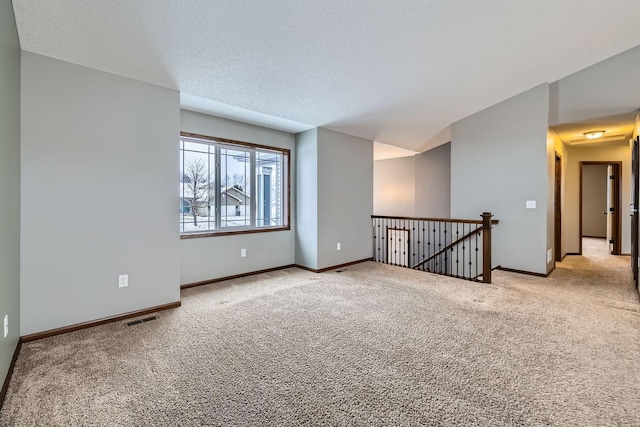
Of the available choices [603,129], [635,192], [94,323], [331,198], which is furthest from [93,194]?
[603,129]

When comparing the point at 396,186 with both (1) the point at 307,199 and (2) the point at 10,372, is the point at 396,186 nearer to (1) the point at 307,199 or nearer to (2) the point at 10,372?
(1) the point at 307,199

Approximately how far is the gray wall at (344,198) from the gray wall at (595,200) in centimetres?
773

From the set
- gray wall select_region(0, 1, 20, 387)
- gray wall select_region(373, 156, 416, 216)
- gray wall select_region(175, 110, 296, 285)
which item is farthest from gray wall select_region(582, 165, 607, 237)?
gray wall select_region(0, 1, 20, 387)

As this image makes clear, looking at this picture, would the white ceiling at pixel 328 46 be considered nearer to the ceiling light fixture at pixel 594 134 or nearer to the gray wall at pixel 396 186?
the ceiling light fixture at pixel 594 134

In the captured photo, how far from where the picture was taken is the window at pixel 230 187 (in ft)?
13.4

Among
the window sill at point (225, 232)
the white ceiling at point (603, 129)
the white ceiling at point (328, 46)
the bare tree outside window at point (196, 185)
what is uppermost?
the white ceiling at point (328, 46)

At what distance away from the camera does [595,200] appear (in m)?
9.07

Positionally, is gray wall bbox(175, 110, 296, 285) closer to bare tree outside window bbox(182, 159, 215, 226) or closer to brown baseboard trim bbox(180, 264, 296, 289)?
brown baseboard trim bbox(180, 264, 296, 289)

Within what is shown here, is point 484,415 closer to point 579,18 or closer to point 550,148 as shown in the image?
point 579,18

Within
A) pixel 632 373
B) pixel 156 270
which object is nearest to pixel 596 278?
pixel 632 373

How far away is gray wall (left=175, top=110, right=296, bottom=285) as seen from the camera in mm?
4031

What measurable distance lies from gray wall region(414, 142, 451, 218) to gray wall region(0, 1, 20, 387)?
24.0 ft

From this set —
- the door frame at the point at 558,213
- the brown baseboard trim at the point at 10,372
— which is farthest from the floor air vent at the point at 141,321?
the door frame at the point at 558,213

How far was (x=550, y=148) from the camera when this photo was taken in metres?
4.70
